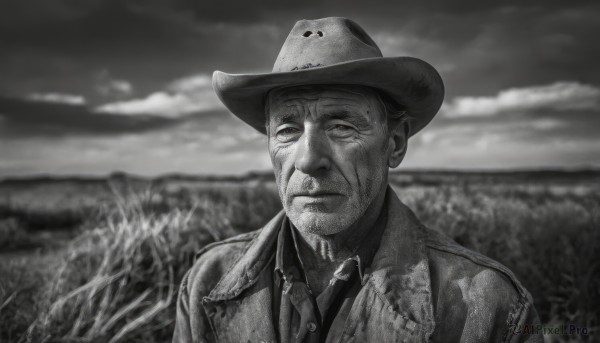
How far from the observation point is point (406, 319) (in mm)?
2289

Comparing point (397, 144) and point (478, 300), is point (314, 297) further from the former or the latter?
point (397, 144)

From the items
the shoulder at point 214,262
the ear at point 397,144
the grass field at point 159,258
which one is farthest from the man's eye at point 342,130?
the grass field at point 159,258

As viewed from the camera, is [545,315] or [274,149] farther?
[545,315]

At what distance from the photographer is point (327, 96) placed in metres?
2.42

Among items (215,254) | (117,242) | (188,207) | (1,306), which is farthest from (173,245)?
(215,254)

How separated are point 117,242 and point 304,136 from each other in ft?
14.0

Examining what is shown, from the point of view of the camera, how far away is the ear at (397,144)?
2.70m

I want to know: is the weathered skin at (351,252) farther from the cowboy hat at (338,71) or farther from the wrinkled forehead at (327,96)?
the cowboy hat at (338,71)

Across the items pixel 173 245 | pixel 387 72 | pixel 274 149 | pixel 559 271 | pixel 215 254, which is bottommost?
pixel 559 271

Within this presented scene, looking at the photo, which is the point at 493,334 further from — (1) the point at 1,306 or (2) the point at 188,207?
(2) the point at 188,207

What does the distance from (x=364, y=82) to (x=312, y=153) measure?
437mm

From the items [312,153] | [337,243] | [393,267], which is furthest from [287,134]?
[393,267]

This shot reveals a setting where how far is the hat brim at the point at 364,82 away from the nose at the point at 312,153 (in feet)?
0.86

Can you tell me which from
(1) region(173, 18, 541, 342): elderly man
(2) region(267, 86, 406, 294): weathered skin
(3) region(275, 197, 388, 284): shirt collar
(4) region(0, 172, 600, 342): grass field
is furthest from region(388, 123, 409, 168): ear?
(4) region(0, 172, 600, 342): grass field
